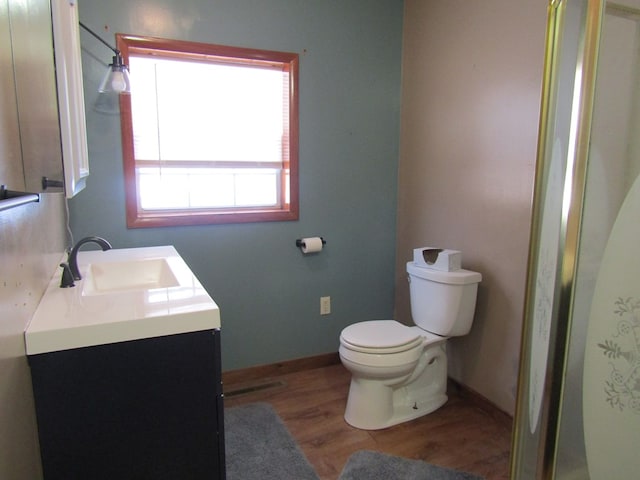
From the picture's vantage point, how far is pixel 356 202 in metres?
2.71

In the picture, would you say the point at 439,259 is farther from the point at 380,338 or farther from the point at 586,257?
the point at 586,257

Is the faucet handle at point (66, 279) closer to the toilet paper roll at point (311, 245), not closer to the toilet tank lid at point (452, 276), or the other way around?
the toilet paper roll at point (311, 245)

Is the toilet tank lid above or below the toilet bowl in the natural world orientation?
above

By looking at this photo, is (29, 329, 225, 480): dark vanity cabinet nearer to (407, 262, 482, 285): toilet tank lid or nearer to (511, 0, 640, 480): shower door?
(511, 0, 640, 480): shower door

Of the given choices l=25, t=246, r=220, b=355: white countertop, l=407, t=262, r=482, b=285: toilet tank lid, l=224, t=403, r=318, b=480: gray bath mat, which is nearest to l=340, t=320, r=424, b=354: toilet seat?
l=407, t=262, r=482, b=285: toilet tank lid

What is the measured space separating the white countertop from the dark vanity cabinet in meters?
0.02

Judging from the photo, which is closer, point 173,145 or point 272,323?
point 173,145

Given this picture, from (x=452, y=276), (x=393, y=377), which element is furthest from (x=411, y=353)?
(x=452, y=276)

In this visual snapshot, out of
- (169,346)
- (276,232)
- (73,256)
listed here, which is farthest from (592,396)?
(276,232)

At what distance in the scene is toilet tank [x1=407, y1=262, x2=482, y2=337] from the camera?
6.90ft

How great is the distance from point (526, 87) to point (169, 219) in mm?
1831

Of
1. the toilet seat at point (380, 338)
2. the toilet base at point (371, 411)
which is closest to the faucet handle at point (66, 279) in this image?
the toilet seat at point (380, 338)

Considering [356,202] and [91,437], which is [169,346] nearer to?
[91,437]

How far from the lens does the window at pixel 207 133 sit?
2.18 metres
